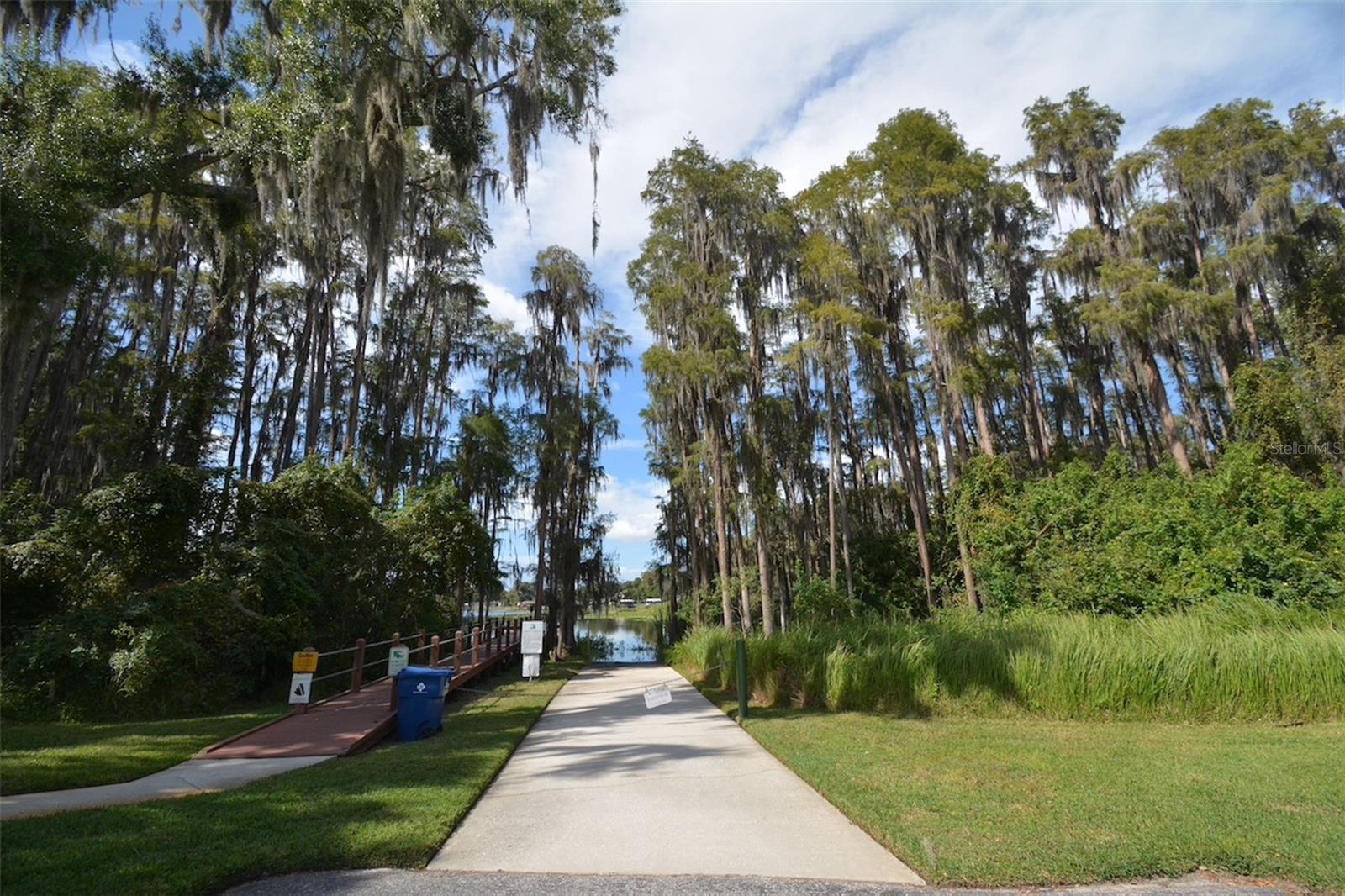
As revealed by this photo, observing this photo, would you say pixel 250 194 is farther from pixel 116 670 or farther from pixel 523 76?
pixel 116 670

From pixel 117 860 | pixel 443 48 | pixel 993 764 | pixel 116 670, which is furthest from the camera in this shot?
pixel 443 48

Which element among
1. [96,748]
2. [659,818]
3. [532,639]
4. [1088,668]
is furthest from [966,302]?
[96,748]

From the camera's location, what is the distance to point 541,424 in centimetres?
2475

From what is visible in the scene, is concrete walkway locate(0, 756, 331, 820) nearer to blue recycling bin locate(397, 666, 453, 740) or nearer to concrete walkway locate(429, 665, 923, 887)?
blue recycling bin locate(397, 666, 453, 740)

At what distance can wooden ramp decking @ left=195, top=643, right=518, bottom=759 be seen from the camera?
22.1 ft

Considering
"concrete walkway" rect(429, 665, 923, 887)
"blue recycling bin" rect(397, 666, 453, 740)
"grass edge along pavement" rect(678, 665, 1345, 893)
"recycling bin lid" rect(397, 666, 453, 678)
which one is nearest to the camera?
"grass edge along pavement" rect(678, 665, 1345, 893)

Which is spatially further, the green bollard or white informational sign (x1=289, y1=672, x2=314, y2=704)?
the green bollard

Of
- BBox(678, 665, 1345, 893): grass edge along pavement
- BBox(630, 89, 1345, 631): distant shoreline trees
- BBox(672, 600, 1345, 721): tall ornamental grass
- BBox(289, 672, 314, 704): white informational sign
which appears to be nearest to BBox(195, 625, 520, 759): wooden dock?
BBox(289, 672, 314, 704): white informational sign

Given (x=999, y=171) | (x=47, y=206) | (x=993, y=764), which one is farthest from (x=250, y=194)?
(x=999, y=171)

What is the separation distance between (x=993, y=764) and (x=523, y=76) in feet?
43.0

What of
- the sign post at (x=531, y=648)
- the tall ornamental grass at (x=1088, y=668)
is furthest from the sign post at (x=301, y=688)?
the tall ornamental grass at (x=1088, y=668)

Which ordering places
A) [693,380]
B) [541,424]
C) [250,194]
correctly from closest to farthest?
[250,194], [693,380], [541,424]

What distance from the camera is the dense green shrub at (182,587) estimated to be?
9.38 m

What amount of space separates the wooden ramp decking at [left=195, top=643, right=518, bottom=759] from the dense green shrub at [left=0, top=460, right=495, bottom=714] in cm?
254
